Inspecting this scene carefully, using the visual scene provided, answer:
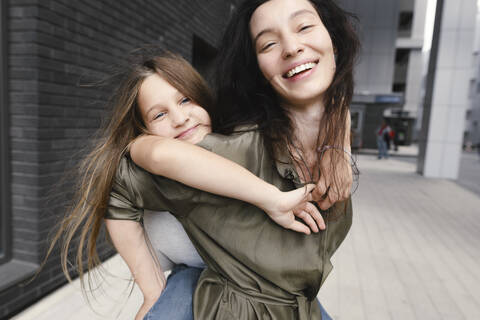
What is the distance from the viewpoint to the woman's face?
916mm

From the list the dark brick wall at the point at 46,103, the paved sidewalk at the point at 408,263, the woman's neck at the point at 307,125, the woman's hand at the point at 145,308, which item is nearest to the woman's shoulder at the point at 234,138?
the woman's neck at the point at 307,125

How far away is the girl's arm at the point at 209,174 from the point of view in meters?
0.79

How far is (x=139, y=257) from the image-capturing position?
0.95 meters

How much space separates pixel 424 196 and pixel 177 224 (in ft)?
24.5

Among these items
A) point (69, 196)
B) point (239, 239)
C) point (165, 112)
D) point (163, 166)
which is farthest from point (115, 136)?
point (69, 196)

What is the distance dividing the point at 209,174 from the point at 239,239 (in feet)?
0.67

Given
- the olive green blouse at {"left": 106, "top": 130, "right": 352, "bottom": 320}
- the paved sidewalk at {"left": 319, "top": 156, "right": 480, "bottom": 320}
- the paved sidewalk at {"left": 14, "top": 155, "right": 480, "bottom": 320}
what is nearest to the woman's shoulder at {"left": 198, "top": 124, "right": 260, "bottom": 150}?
the olive green blouse at {"left": 106, "top": 130, "right": 352, "bottom": 320}

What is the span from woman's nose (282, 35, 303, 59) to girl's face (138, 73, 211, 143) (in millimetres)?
318

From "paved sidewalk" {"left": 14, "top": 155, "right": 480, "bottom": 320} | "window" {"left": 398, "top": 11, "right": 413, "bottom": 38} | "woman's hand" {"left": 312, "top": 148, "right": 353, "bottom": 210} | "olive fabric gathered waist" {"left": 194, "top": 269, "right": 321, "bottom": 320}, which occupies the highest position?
"window" {"left": 398, "top": 11, "right": 413, "bottom": 38}

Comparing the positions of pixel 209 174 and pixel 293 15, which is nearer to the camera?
pixel 209 174

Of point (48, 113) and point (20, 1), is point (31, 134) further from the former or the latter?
point (20, 1)

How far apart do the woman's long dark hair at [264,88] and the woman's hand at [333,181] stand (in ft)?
0.06

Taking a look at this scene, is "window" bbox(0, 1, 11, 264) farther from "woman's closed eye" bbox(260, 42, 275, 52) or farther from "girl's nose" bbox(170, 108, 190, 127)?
"woman's closed eye" bbox(260, 42, 275, 52)

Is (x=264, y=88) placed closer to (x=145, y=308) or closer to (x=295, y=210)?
(x=295, y=210)
